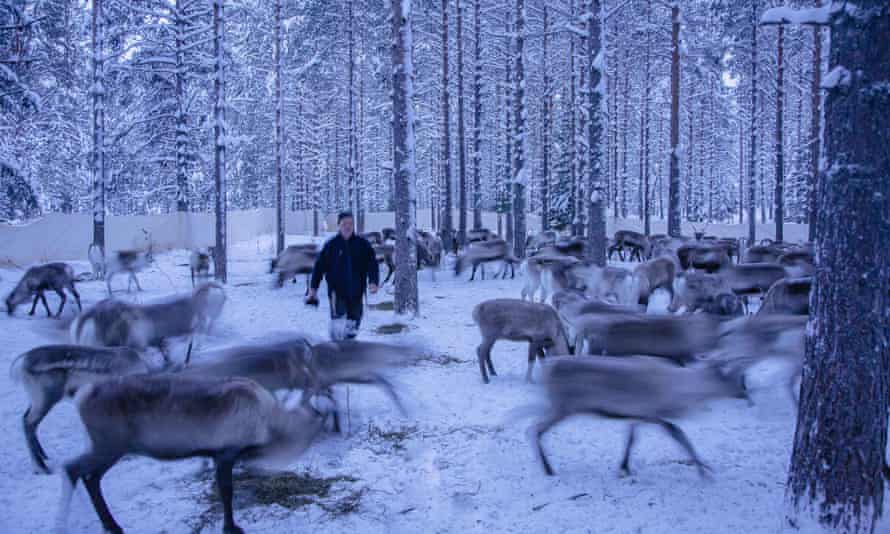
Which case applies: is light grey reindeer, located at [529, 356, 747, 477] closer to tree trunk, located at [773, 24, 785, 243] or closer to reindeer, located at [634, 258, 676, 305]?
reindeer, located at [634, 258, 676, 305]

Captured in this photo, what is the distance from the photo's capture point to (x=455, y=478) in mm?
5328

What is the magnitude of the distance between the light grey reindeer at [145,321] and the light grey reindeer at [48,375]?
1603mm

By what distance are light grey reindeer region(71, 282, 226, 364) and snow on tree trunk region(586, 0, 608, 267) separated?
982 centimetres

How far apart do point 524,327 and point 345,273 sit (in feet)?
7.60

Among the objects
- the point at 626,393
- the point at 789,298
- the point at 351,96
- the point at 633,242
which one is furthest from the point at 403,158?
the point at 351,96

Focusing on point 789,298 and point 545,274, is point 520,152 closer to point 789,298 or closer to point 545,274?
point 545,274

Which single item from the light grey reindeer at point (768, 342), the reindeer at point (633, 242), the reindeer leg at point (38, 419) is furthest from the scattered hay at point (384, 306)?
the reindeer at point (633, 242)

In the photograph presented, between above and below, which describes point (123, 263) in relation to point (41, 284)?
above

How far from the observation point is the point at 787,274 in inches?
513

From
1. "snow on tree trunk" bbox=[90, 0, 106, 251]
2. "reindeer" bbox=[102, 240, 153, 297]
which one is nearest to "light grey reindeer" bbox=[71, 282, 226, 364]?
"reindeer" bbox=[102, 240, 153, 297]

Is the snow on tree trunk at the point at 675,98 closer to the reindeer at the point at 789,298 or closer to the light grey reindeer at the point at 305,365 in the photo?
the reindeer at the point at 789,298

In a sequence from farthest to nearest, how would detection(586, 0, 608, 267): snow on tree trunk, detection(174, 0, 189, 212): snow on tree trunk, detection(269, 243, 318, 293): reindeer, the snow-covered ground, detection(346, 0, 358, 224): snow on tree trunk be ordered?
detection(346, 0, 358, 224): snow on tree trunk → detection(174, 0, 189, 212): snow on tree trunk → detection(269, 243, 318, 293): reindeer → detection(586, 0, 608, 267): snow on tree trunk → the snow-covered ground

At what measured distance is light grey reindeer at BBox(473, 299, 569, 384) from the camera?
8.10 metres

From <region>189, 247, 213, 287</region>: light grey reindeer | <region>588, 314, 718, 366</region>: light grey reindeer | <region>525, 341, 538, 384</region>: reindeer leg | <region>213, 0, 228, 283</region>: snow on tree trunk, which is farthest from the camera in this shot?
<region>189, 247, 213, 287</region>: light grey reindeer
